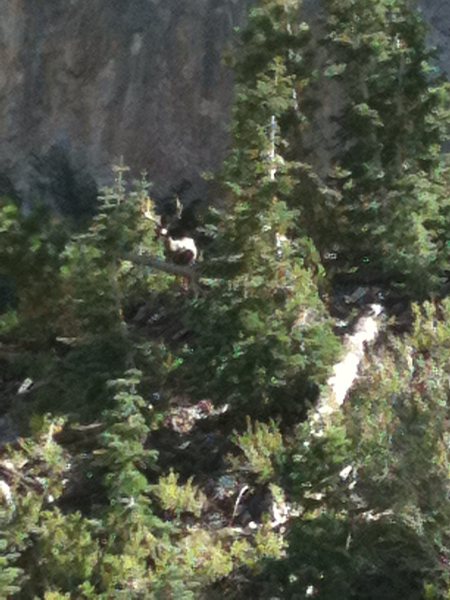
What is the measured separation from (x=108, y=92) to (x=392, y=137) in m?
3.58

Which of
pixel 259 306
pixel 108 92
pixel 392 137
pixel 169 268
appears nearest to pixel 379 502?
pixel 259 306

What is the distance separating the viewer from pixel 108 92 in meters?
9.80

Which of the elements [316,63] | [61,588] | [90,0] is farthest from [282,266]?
[90,0]

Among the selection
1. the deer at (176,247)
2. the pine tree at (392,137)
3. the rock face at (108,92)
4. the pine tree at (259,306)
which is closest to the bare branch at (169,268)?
the pine tree at (259,306)

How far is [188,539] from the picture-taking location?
5.46 m

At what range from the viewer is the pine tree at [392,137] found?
276 inches

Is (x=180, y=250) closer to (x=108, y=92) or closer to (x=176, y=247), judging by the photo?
(x=176, y=247)

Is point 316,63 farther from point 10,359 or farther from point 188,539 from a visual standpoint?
point 188,539

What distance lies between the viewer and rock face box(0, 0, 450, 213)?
9.65 metres

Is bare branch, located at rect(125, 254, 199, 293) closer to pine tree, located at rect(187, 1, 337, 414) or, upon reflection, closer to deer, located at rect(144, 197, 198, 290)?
pine tree, located at rect(187, 1, 337, 414)

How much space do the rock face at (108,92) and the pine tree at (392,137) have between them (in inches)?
91.3

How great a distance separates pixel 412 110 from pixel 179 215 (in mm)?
2824

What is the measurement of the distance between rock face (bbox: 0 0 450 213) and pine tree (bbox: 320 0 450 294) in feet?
7.61

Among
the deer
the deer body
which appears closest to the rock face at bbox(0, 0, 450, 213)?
the deer
